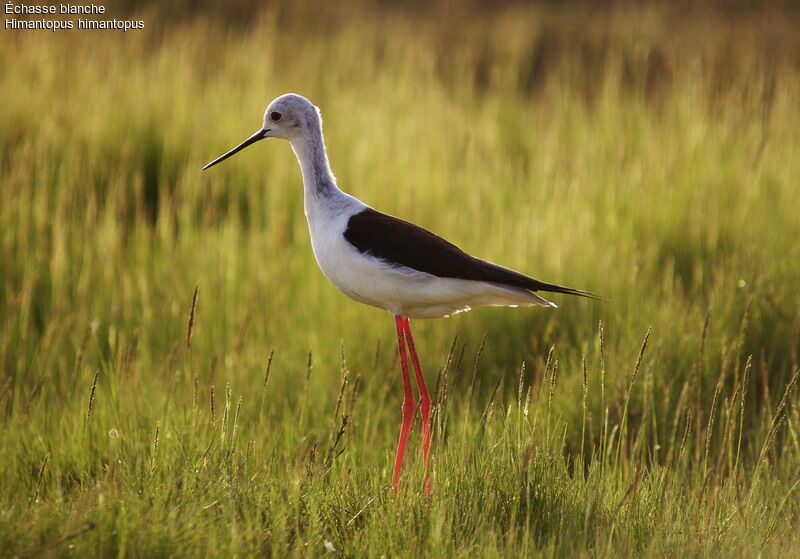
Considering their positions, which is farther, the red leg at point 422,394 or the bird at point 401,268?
the red leg at point 422,394

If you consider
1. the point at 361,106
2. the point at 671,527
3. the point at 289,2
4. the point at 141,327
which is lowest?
the point at 671,527

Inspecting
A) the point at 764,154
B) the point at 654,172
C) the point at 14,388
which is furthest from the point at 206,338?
the point at 764,154

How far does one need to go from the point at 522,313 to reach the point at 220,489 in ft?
6.82

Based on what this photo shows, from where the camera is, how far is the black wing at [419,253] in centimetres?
320

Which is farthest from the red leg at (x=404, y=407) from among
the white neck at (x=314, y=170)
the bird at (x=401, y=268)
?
the white neck at (x=314, y=170)

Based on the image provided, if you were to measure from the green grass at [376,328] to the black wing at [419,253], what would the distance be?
0.70 ft

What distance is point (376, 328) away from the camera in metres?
4.47

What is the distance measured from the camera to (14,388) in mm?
4129

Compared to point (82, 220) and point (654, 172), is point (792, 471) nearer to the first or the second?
point (654, 172)

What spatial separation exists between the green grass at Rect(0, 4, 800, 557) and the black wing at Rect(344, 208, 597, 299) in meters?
0.21

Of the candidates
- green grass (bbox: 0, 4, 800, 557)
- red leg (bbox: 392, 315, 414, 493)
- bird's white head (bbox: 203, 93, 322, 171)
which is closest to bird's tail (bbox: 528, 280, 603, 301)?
green grass (bbox: 0, 4, 800, 557)

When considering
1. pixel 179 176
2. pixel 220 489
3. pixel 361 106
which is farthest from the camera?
pixel 361 106

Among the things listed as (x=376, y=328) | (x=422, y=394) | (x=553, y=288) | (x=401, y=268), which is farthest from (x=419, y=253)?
(x=376, y=328)

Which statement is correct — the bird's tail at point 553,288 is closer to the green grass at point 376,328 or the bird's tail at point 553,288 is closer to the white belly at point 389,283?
the white belly at point 389,283
